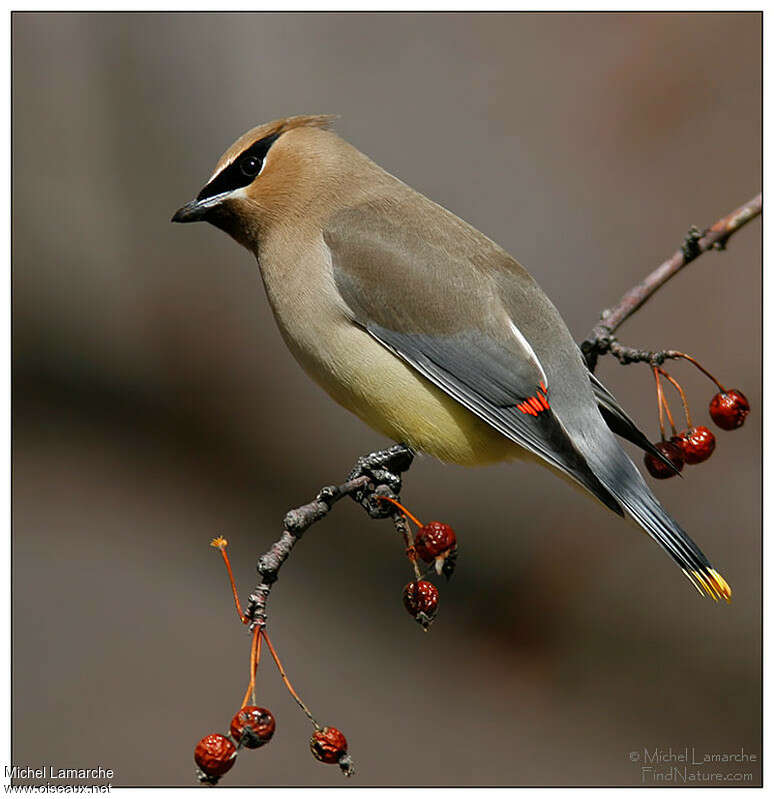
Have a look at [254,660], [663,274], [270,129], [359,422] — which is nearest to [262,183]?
[270,129]

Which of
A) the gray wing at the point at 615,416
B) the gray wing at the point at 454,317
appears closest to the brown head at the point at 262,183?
the gray wing at the point at 454,317

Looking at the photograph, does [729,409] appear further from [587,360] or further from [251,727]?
[251,727]

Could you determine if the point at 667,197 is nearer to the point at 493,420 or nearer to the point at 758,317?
the point at 758,317

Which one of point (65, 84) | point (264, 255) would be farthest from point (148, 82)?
point (264, 255)

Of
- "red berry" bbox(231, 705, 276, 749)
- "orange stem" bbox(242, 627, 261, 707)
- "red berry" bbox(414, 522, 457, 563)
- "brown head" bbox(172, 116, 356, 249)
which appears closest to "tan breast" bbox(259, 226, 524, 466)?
"brown head" bbox(172, 116, 356, 249)

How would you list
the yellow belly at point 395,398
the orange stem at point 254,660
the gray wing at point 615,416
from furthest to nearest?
the gray wing at point 615,416
the yellow belly at point 395,398
the orange stem at point 254,660

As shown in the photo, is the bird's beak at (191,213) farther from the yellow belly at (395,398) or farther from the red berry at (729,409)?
the red berry at (729,409)
